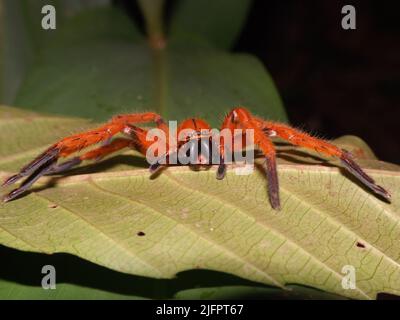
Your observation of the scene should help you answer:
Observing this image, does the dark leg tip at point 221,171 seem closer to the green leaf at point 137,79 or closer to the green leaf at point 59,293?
the green leaf at point 59,293

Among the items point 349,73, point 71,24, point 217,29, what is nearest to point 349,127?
point 349,73

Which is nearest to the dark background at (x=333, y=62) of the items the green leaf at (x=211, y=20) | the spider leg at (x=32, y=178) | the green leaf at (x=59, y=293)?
the green leaf at (x=211, y=20)

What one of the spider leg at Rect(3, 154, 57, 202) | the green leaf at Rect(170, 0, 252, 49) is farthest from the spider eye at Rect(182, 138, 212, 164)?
the green leaf at Rect(170, 0, 252, 49)

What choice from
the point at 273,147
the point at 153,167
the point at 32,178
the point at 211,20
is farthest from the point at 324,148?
the point at 211,20

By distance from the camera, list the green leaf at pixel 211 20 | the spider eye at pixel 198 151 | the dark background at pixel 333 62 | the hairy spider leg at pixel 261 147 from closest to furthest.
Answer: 1. the hairy spider leg at pixel 261 147
2. the spider eye at pixel 198 151
3. the green leaf at pixel 211 20
4. the dark background at pixel 333 62

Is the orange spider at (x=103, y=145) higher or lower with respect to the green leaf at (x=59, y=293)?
higher

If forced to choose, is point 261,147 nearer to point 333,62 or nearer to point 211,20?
point 211,20

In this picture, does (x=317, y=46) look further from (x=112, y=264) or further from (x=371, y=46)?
(x=112, y=264)
